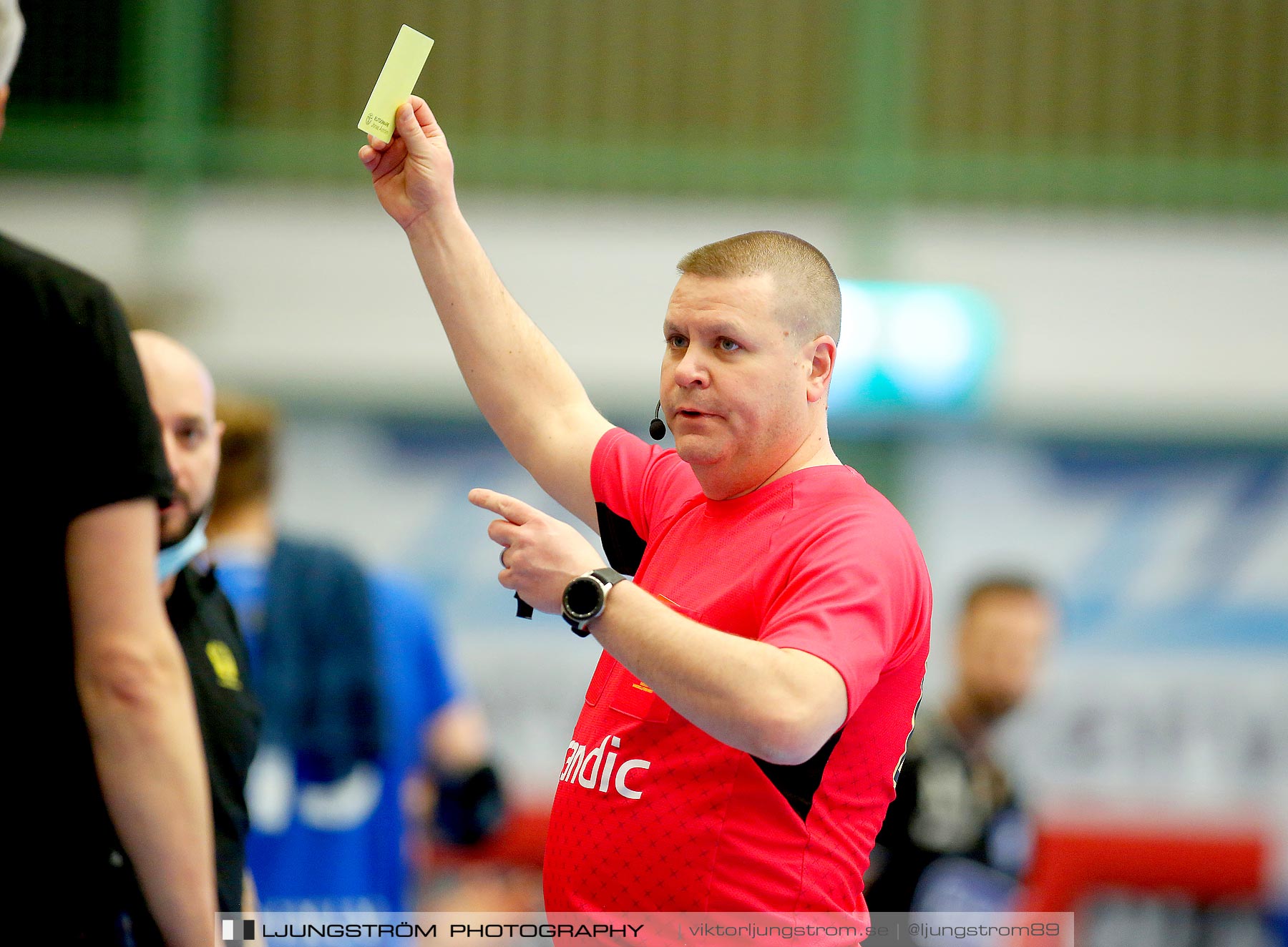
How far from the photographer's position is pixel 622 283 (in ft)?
27.9

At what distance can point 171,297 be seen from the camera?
27.5 feet

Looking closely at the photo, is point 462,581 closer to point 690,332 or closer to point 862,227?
point 862,227

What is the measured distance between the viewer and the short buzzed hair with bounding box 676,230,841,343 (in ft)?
6.56

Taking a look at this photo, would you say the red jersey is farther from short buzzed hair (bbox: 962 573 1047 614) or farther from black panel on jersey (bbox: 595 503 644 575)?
short buzzed hair (bbox: 962 573 1047 614)

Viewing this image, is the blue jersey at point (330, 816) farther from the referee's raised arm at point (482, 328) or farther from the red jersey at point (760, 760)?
the red jersey at point (760, 760)

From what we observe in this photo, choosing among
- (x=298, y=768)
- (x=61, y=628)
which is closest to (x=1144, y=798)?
(x=298, y=768)

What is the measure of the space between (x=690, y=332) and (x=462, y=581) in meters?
6.59

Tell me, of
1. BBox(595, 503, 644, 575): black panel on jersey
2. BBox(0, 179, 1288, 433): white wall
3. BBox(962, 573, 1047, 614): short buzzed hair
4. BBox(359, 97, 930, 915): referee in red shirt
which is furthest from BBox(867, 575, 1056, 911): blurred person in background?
BBox(0, 179, 1288, 433): white wall

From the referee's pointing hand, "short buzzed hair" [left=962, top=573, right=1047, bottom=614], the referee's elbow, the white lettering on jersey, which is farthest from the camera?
"short buzzed hair" [left=962, top=573, right=1047, bottom=614]

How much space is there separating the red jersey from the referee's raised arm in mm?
434

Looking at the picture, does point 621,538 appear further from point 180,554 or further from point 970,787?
point 970,787

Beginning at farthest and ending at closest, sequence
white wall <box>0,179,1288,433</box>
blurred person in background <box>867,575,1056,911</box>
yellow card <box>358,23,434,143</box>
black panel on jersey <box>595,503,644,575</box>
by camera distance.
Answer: white wall <box>0,179,1288,433</box> < blurred person in background <box>867,575,1056,911</box> < black panel on jersey <box>595,503,644,575</box> < yellow card <box>358,23,434,143</box>

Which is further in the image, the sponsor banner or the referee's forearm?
the sponsor banner

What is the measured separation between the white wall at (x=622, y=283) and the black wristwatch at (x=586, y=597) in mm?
6649
